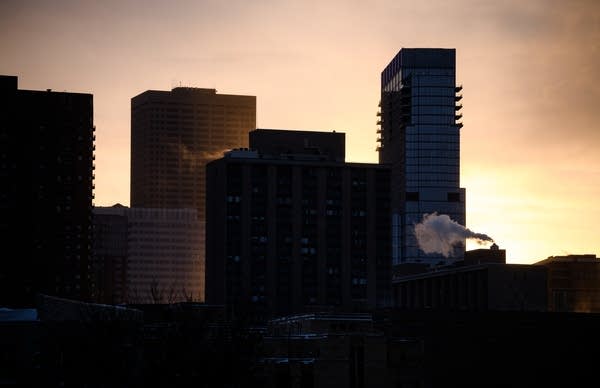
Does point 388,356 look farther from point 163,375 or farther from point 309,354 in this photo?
point 163,375

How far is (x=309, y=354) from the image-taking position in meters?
179

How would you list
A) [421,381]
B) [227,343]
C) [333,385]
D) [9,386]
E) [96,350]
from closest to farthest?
[9,386] → [96,350] → [227,343] → [333,385] → [421,381]

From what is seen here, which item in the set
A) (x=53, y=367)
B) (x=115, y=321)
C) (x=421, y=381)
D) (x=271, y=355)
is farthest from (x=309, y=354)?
(x=53, y=367)

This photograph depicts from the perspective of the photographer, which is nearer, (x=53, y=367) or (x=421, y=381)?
(x=53, y=367)

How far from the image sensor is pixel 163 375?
140 m

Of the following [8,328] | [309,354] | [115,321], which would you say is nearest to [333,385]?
[309,354]

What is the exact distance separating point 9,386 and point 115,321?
75.6 ft

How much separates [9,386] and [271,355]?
5039 cm

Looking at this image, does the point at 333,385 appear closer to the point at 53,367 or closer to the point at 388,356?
the point at 388,356

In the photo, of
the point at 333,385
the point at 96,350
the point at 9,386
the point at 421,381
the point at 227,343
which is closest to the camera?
the point at 9,386

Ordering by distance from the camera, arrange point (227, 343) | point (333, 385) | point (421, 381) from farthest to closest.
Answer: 1. point (421, 381)
2. point (333, 385)
3. point (227, 343)

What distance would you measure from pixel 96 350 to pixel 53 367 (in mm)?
4808

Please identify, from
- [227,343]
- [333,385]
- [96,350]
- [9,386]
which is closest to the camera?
[9,386]

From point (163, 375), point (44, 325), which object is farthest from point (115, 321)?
point (163, 375)
